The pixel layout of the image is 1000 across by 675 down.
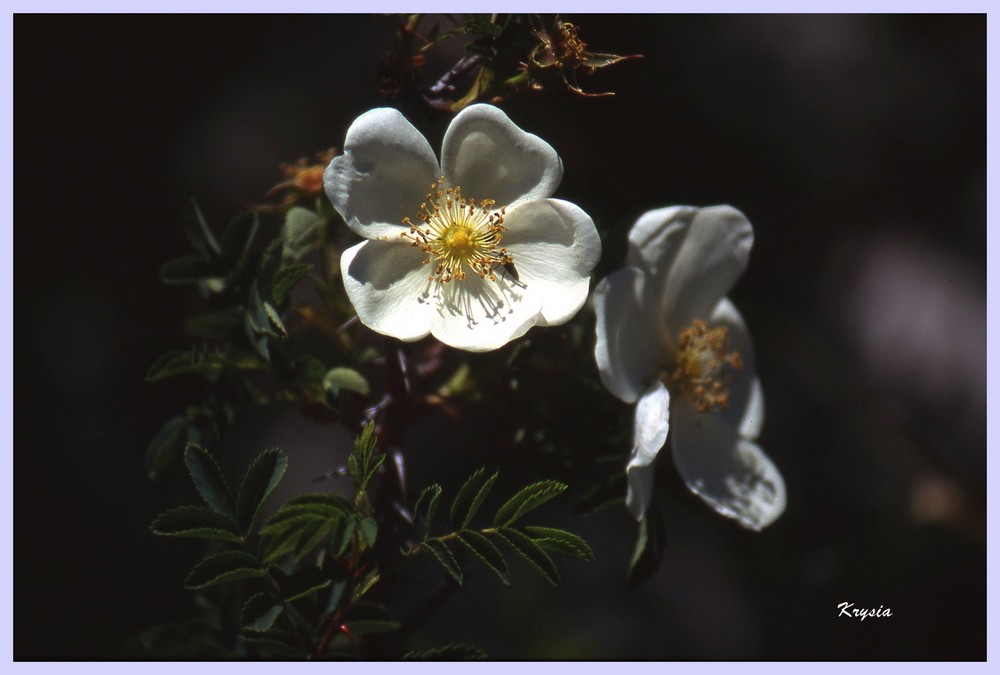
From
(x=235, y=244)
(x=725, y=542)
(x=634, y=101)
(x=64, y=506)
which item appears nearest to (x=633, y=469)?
(x=235, y=244)

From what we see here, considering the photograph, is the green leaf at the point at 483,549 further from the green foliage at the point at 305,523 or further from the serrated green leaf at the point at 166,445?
the serrated green leaf at the point at 166,445

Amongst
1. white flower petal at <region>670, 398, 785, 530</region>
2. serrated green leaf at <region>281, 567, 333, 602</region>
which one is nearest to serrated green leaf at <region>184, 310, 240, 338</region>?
serrated green leaf at <region>281, 567, 333, 602</region>

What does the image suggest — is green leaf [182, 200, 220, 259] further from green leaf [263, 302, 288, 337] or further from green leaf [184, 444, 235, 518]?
green leaf [184, 444, 235, 518]

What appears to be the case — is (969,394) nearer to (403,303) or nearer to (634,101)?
(634,101)

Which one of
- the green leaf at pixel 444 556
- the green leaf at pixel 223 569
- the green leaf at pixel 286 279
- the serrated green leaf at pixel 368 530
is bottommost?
the green leaf at pixel 444 556

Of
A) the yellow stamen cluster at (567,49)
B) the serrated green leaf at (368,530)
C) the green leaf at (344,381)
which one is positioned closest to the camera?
the serrated green leaf at (368,530)

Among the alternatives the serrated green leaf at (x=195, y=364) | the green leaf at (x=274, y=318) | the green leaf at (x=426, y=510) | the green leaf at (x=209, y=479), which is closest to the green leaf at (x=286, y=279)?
the green leaf at (x=274, y=318)
